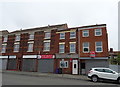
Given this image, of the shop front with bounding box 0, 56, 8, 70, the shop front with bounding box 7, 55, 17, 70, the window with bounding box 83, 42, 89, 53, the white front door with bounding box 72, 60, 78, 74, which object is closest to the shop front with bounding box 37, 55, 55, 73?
the white front door with bounding box 72, 60, 78, 74

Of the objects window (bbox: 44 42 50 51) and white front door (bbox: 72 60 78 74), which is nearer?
white front door (bbox: 72 60 78 74)

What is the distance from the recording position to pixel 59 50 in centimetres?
2269

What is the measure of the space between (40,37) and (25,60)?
18.9 ft

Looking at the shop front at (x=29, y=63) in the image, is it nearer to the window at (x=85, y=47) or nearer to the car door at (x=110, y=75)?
the window at (x=85, y=47)

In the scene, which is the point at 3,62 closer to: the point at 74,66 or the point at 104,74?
the point at 74,66

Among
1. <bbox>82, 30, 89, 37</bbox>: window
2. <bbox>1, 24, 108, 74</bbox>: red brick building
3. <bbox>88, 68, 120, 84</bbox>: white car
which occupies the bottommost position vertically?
<bbox>88, 68, 120, 84</bbox>: white car

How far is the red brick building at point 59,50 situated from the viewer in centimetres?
2031

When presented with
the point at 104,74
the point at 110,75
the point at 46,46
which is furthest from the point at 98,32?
the point at 46,46

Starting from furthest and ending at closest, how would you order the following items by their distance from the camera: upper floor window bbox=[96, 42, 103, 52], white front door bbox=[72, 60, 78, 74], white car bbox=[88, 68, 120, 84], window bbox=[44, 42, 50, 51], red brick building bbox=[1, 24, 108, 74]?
window bbox=[44, 42, 50, 51]
white front door bbox=[72, 60, 78, 74]
red brick building bbox=[1, 24, 108, 74]
upper floor window bbox=[96, 42, 103, 52]
white car bbox=[88, 68, 120, 84]

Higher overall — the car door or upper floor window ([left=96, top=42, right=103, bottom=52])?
upper floor window ([left=96, top=42, right=103, bottom=52])

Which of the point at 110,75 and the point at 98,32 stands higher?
the point at 98,32

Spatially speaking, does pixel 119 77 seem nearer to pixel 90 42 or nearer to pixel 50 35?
pixel 90 42

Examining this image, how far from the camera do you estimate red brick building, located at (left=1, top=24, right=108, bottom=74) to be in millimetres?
20312

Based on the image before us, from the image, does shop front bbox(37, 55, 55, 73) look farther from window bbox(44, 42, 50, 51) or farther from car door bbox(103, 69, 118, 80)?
car door bbox(103, 69, 118, 80)
